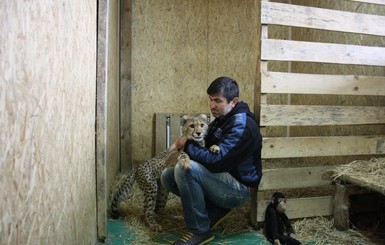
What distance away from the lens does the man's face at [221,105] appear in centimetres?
333

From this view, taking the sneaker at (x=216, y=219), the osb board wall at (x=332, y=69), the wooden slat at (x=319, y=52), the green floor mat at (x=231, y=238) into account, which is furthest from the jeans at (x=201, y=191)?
the osb board wall at (x=332, y=69)

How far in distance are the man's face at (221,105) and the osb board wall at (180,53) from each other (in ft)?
9.47

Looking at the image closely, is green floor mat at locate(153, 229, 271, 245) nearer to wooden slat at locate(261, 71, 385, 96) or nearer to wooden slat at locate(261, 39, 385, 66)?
wooden slat at locate(261, 71, 385, 96)

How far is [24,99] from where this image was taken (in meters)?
1.42

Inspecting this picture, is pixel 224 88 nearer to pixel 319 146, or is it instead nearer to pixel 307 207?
pixel 319 146

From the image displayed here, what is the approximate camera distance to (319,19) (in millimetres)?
3822

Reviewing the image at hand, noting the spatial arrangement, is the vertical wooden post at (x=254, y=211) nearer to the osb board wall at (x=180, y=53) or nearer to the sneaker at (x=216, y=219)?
the sneaker at (x=216, y=219)

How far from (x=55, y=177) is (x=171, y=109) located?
439 cm

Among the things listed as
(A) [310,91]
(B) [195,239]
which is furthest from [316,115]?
(B) [195,239]

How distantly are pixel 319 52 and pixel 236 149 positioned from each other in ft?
5.24

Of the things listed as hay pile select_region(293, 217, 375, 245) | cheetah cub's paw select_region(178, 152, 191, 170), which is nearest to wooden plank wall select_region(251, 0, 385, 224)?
hay pile select_region(293, 217, 375, 245)

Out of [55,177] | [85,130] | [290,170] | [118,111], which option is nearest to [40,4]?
[55,177]

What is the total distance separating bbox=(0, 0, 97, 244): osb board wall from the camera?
1280 millimetres

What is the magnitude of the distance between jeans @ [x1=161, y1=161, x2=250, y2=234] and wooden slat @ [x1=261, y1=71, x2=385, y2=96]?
1055mm
